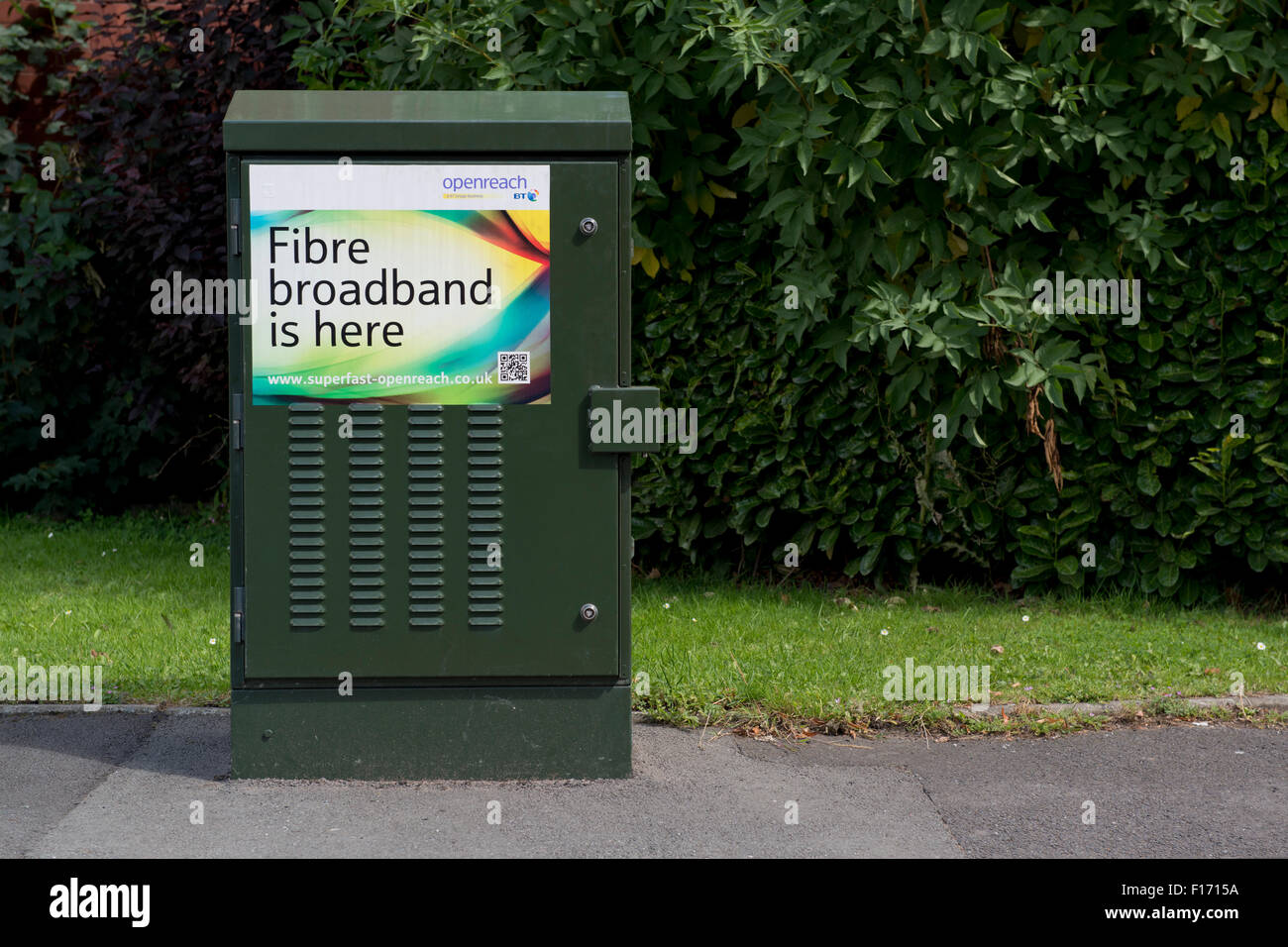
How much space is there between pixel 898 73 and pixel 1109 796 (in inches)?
126

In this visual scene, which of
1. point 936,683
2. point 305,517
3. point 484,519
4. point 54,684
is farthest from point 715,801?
point 54,684

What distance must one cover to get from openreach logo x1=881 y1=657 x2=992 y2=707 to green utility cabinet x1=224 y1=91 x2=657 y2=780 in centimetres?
128

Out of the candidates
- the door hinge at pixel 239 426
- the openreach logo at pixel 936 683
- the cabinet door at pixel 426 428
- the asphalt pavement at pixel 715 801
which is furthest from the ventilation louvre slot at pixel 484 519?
the openreach logo at pixel 936 683

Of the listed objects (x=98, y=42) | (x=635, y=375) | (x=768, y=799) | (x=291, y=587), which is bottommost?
(x=768, y=799)

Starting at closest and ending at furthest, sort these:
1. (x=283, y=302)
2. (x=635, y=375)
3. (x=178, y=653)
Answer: (x=283, y=302) < (x=178, y=653) < (x=635, y=375)

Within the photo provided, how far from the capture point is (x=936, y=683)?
5281 millimetres

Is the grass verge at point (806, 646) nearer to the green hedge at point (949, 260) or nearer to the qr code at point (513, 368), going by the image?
the green hedge at point (949, 260)

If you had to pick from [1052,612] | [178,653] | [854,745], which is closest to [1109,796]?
[854,745]

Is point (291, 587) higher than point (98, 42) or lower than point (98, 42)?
lower

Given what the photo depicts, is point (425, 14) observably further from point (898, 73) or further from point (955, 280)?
point (955, 280)

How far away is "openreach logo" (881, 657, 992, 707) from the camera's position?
16.9 feet

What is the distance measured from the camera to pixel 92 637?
5.94 m

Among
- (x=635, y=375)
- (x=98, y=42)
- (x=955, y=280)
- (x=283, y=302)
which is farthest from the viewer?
(x=98, y=42)

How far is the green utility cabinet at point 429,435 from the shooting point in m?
4.21
